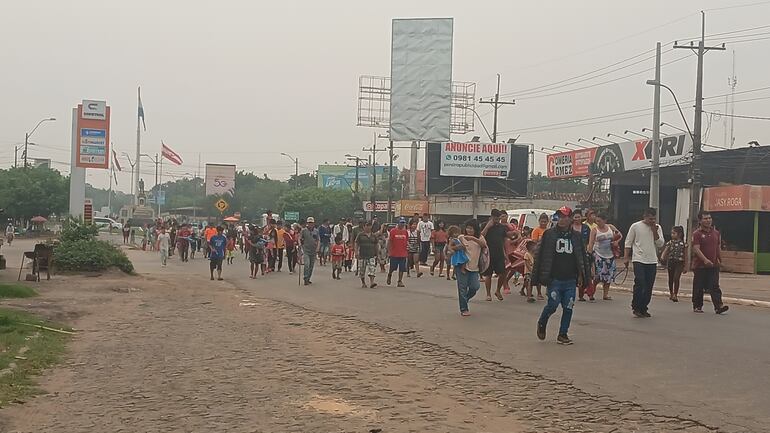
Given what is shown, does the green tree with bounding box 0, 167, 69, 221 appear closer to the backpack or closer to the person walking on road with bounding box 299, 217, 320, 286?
the person walking on road with bounding box 299, 217, 320, 286

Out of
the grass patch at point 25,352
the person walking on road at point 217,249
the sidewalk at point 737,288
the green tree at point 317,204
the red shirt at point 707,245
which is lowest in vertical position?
the grass patch at point 25,352

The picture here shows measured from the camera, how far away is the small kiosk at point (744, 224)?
30.3 m

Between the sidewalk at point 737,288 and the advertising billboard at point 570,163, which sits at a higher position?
the advertising billboard at point 570,163

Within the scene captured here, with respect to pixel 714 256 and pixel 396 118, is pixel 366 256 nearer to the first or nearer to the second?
pixel 714 256

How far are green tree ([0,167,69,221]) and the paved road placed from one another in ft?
182

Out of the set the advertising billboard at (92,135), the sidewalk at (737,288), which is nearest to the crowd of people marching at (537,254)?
the sidewalk at (737,288)

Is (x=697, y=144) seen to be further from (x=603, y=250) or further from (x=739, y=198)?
(x=603, y=250)

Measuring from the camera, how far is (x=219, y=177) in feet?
223

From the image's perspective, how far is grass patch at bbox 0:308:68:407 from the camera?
782 centimetres

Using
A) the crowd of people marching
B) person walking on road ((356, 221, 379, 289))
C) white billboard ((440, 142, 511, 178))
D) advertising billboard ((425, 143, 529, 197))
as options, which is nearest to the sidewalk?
the crowd of people marching

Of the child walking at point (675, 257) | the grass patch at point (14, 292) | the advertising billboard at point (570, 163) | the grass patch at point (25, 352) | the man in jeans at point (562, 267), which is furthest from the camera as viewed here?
the advertising billboard at point (570, 163)

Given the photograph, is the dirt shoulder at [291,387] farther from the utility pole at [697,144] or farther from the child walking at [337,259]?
the utility pole at [697,144]

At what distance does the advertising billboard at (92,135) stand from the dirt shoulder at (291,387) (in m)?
22.4

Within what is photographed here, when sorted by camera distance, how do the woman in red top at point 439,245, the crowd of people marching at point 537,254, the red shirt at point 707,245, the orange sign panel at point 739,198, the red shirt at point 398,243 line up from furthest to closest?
the orange sign panel at point 739,198 < the woman in red top at point 439,245 < the red shirt at point 398,243 < the red shirt at point 707,245 < the crowd of people marching at point 537,254
